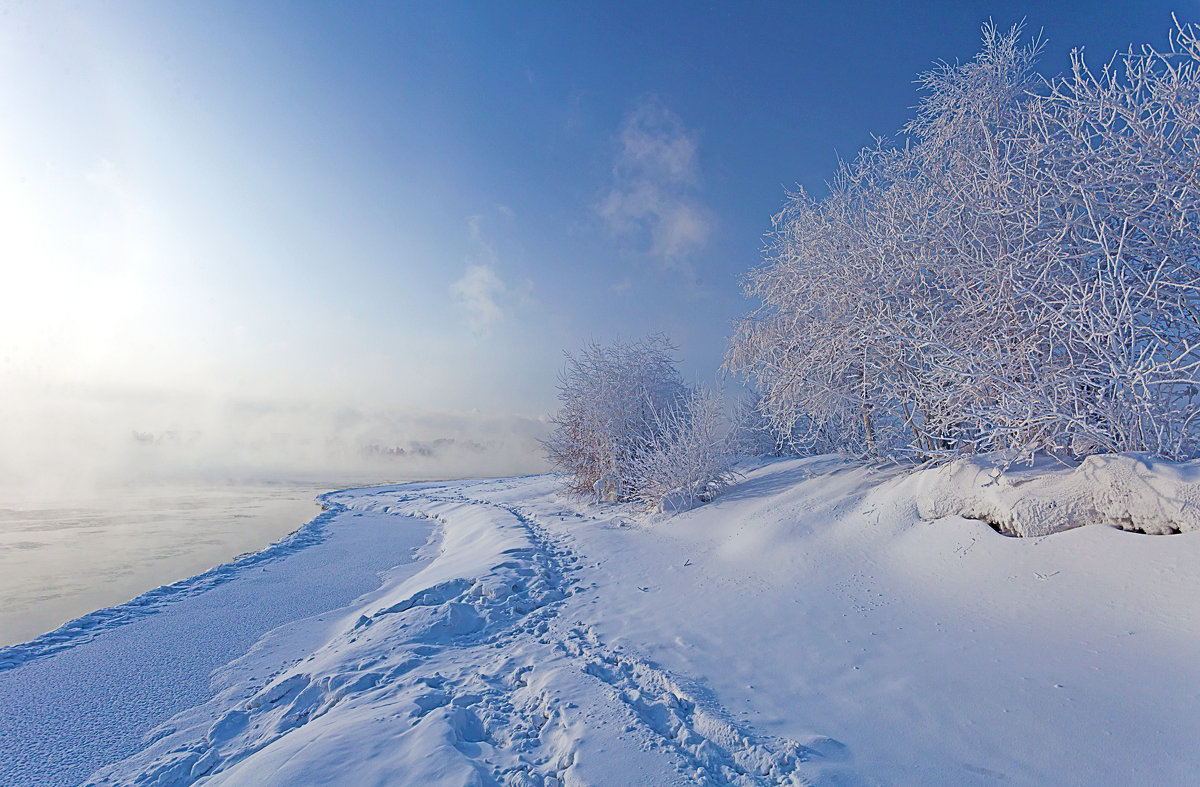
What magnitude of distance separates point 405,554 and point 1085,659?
430 inches

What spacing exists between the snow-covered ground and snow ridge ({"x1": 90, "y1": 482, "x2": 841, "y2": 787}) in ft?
0.07

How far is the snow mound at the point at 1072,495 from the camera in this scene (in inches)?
183

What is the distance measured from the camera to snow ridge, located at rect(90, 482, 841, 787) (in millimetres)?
2961

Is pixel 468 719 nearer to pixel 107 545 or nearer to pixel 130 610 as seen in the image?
pixel 130 610

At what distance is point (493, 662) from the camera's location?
4738 millimetres

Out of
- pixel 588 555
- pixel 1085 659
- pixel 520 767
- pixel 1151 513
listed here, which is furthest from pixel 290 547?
pixel 1151 513

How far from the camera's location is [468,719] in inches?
142

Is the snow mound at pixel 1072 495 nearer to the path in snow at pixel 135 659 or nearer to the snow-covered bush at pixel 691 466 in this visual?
the snow-covered bush at pixel 691 466

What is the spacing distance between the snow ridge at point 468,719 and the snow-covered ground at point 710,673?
0.07 ft

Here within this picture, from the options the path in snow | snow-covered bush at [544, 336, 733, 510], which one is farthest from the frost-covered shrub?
the path in snow

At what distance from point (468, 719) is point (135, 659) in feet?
13.5

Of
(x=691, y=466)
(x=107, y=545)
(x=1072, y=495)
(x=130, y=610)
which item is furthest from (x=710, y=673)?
(x=107, y=545)

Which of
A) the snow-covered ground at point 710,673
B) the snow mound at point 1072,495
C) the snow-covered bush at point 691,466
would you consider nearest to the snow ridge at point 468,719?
the snow-covered ground at point 710,673

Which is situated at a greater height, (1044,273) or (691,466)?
(1044,273)
